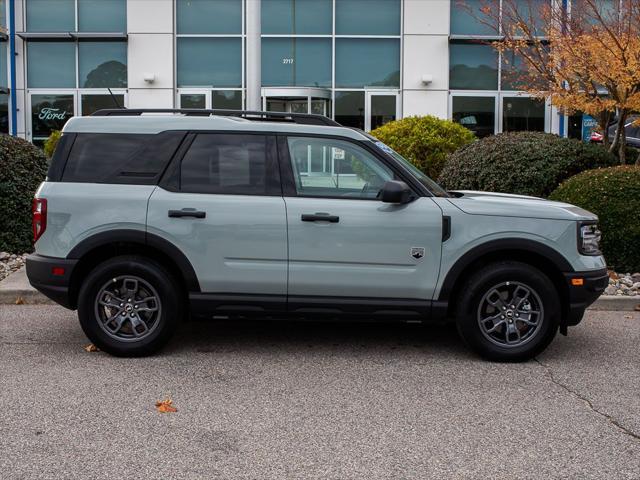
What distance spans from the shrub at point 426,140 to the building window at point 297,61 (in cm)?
815

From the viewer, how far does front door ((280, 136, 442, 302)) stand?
598 cm

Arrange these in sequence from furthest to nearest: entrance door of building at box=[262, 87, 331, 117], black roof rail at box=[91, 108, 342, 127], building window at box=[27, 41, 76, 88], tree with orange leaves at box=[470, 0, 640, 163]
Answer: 1. building window at box=[27, 41, 76, 88]
2. entrance door of building at box=[262, 87, 331, 117]
3. tree with orange leaves at box=[470, 0, 640, 163]
4. black roof rail at box=[91, 108, 342, 127]

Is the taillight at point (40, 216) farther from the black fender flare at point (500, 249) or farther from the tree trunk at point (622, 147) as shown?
the tree trunk at point (622, 147)

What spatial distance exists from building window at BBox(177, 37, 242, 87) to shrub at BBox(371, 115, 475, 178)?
29.3 ft

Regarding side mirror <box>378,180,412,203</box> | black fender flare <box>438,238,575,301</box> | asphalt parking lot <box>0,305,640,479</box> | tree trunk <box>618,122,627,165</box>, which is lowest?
asphalt parking lot <box>0,305,640,479</box>

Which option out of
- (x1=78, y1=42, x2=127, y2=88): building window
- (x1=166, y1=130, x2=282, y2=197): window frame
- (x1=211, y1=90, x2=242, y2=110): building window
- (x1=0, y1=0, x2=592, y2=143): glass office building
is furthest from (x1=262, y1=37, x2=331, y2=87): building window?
(x1=166, y1=130, x2=282, y2=197): window frame

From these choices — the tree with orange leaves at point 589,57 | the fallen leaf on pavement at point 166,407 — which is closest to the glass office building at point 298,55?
the tree with orange leaves at point 589,57

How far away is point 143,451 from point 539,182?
790cm

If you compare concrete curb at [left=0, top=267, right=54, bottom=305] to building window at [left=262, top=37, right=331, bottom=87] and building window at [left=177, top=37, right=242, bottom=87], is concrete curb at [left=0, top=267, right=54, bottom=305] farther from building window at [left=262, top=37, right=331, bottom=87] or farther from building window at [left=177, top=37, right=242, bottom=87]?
building window at [left=262, top=37, right=331, bottom=87]

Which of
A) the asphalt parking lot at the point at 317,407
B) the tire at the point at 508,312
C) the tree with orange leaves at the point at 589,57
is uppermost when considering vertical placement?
the tree with orange leaves at the point at 589,57

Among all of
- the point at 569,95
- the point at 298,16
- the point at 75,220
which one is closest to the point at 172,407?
the point at 75,220

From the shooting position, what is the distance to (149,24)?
21.3 metres

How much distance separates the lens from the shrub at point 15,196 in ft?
33.7

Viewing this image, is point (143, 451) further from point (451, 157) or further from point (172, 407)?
point (451, 157)
